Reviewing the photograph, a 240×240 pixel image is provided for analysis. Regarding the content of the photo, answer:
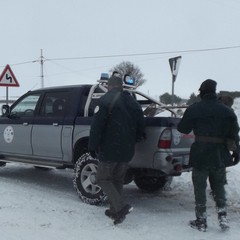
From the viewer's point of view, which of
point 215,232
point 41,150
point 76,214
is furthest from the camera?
point 41,150

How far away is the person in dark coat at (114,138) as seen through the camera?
5.41 metres

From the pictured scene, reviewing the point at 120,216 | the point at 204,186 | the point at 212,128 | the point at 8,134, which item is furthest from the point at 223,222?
the point at 8,134

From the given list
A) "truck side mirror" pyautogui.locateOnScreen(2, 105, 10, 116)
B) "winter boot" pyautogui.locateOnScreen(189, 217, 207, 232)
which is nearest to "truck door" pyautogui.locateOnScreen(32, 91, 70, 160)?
"truck side mirror" pyautogui.locateOnScreen(2, 105, 10, 116)

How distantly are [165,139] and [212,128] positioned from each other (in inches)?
34.5

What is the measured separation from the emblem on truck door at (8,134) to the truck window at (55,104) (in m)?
0.82

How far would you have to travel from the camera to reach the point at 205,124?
5281mm

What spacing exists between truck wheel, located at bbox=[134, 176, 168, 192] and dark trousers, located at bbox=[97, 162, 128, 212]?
202 cm

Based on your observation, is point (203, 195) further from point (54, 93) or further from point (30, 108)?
point (30, 108)

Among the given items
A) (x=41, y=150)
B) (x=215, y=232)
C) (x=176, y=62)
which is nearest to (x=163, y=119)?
(x=215, y=232)

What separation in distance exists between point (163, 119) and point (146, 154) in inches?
20.8

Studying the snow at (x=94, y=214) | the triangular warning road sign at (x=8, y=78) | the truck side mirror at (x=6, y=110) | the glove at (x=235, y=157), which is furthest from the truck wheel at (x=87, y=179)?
the triangular warning road sign at (x=8, y=78)

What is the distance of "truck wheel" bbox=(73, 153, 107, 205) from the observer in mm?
6461

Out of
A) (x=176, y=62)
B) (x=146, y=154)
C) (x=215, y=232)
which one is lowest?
(x=215, y=232)

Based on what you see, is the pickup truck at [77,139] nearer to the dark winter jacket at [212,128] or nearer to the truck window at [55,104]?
the truck window at [55,104]
